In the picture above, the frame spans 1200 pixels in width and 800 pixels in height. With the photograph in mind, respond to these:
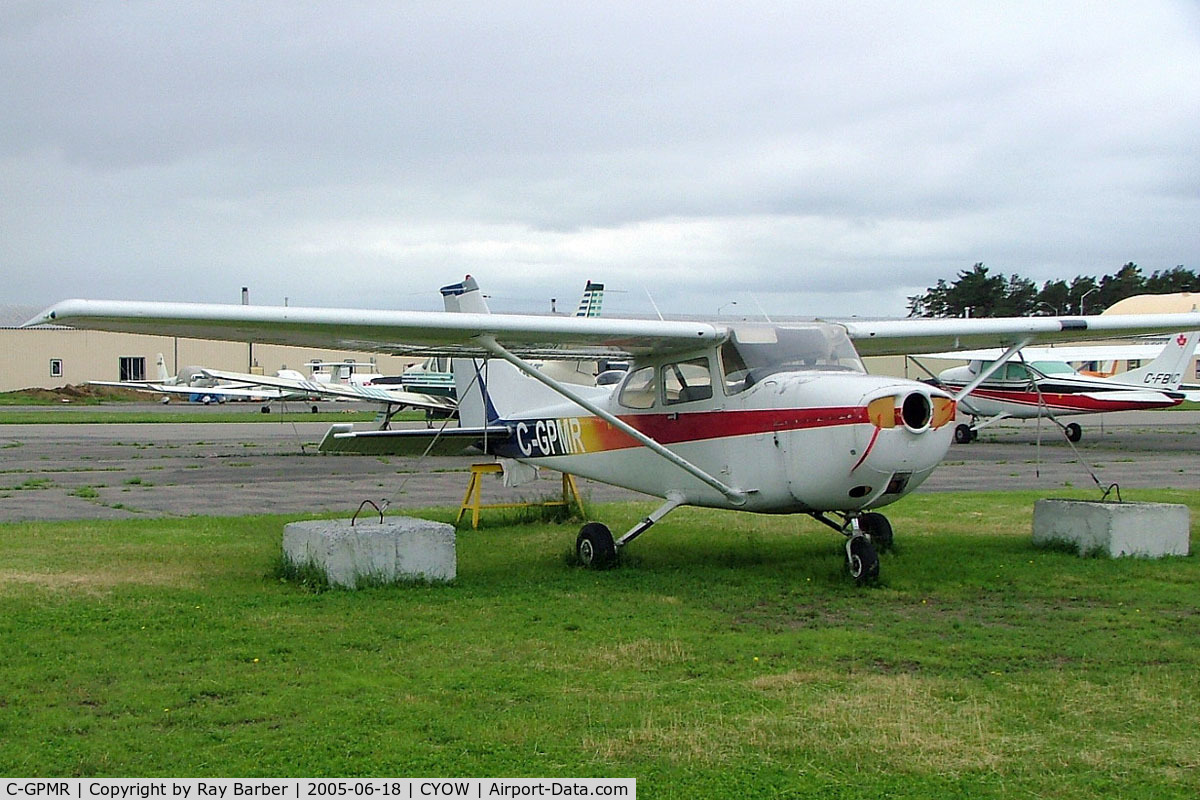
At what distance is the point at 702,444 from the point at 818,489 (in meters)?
1.42

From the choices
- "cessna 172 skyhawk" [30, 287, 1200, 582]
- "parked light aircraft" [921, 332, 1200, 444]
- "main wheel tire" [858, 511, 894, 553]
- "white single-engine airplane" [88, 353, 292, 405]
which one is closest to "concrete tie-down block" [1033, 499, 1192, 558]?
"main wheel tire" [858, 511, 894, 553]

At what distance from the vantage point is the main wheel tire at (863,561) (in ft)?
30.6

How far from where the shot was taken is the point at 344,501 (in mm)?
16250

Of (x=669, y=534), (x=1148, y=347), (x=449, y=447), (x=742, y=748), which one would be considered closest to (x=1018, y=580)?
(x=669, y=534)

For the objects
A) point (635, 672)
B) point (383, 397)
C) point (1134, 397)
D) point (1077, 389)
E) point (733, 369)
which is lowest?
point (635, 672)

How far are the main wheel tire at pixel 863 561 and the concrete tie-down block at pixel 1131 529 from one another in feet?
9.26

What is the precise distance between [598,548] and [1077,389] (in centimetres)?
2174

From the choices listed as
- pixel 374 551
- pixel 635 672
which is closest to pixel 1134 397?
pixel 374 551

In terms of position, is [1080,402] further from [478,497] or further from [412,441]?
[412,441]

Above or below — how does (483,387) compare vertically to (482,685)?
above

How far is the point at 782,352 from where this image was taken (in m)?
9.96

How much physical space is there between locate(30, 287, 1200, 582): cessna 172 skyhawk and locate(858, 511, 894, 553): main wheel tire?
2cm

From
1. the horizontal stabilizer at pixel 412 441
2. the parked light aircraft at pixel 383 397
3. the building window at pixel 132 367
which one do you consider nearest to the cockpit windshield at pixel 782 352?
the horizontal stabilizer at pixel 412 441

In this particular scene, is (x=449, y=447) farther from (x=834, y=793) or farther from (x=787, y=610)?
(x=834, y=793)
